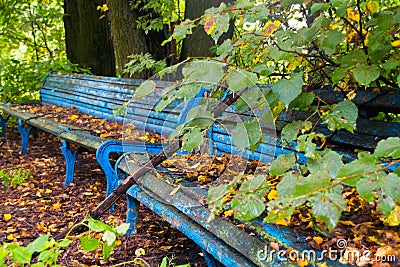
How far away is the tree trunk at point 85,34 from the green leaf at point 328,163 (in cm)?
607

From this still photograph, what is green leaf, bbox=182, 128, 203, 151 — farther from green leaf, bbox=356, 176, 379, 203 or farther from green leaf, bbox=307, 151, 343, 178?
green leaf, bbox=356, 176, 379, 203

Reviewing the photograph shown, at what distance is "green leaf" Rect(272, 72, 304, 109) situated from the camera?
160 cm

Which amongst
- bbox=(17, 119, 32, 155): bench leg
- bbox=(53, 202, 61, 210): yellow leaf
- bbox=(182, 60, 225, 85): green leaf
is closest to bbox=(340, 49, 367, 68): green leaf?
bbox=(182, 60, 225, 85): green leaf

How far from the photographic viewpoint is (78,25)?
23.1 ft

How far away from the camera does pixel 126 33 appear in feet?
17.5

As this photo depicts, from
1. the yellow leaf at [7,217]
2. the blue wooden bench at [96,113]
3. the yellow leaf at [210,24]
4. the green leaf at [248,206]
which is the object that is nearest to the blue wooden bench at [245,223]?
the green leaf at [248,206]

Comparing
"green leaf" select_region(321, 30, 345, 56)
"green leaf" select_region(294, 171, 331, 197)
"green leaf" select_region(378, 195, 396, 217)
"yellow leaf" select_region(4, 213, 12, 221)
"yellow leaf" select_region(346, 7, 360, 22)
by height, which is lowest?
"yellow leaf" select_region(4, 213, 12, 221)

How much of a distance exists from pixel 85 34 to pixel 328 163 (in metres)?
6.24

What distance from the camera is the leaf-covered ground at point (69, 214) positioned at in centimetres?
267

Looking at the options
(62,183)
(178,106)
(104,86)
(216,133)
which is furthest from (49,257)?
(104,86)

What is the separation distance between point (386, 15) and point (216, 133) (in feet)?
4.61

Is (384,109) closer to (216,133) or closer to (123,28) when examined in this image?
(216,133)

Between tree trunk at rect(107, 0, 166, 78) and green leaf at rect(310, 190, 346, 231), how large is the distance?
14.4 feet

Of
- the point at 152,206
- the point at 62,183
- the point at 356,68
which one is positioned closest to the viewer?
the point at 356,68
